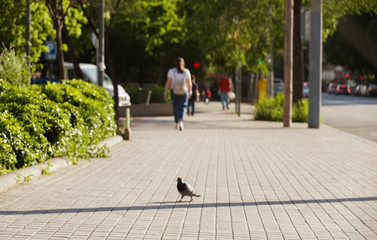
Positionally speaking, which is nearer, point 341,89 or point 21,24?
point 21,24

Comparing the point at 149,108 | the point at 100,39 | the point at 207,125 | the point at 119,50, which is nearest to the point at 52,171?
the point at 100,39

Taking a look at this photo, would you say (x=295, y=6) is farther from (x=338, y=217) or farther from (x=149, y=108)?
(x=338, y=217)

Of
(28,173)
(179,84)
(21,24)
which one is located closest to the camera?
(28,173)

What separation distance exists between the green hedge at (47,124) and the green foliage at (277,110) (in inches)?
497

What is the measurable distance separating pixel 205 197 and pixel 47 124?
356 centimetres

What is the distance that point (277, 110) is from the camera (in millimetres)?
28609

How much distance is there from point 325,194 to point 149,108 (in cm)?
2389

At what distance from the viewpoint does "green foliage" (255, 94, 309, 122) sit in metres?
27.5

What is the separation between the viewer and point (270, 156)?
14305mm

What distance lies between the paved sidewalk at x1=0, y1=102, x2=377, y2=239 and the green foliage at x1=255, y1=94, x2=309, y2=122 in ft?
37.7

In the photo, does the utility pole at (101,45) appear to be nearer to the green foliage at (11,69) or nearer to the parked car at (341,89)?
the green foliage at (11,69)

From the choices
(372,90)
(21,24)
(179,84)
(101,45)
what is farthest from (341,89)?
(101,45)

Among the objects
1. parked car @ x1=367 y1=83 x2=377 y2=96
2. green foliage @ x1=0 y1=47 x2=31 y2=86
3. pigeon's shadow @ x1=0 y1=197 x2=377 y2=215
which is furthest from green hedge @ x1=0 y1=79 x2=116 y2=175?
parked car @ x1=367 y1=83 x2=377 y2=96

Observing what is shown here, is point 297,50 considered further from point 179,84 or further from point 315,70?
point 179,84
